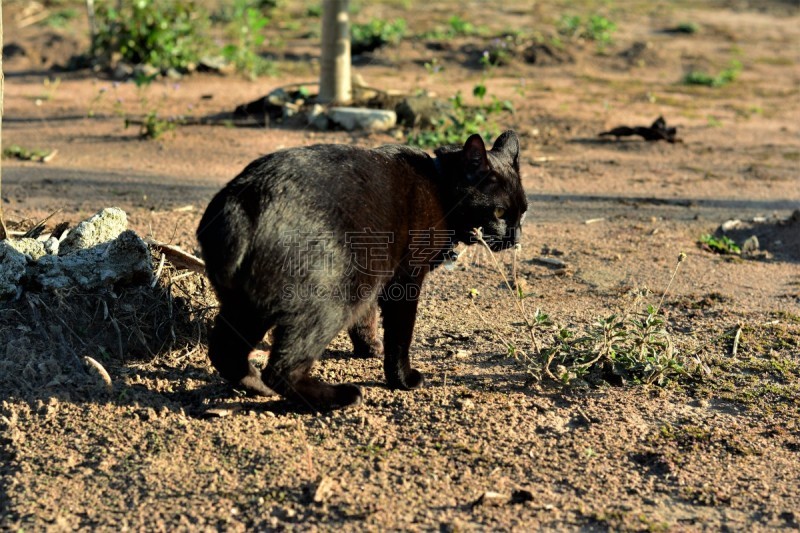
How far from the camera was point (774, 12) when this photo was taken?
1805 centimetres

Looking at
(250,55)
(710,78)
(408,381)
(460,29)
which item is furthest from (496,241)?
(460,29)

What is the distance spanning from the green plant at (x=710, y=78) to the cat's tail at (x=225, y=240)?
31.8 feet

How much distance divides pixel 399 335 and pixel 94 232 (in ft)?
5.58

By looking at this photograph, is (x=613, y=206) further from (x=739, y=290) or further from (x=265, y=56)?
(x=265, y=56)

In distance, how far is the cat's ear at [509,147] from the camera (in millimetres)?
4715

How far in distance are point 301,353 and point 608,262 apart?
2953 millimetres

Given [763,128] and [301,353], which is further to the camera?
[763,128]

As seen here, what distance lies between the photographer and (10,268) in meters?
4.25

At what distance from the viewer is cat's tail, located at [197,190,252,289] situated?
3.61 metres

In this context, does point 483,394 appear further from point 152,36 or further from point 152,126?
point 152,36

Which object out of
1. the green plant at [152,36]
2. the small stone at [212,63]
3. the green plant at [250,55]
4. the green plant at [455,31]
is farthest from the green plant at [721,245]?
the green plant at [455,31]

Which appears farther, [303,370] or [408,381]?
[408,381]

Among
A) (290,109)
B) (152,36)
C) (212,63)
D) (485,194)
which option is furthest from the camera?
(212,63)

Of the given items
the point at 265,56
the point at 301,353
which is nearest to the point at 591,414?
the point at 301,353
